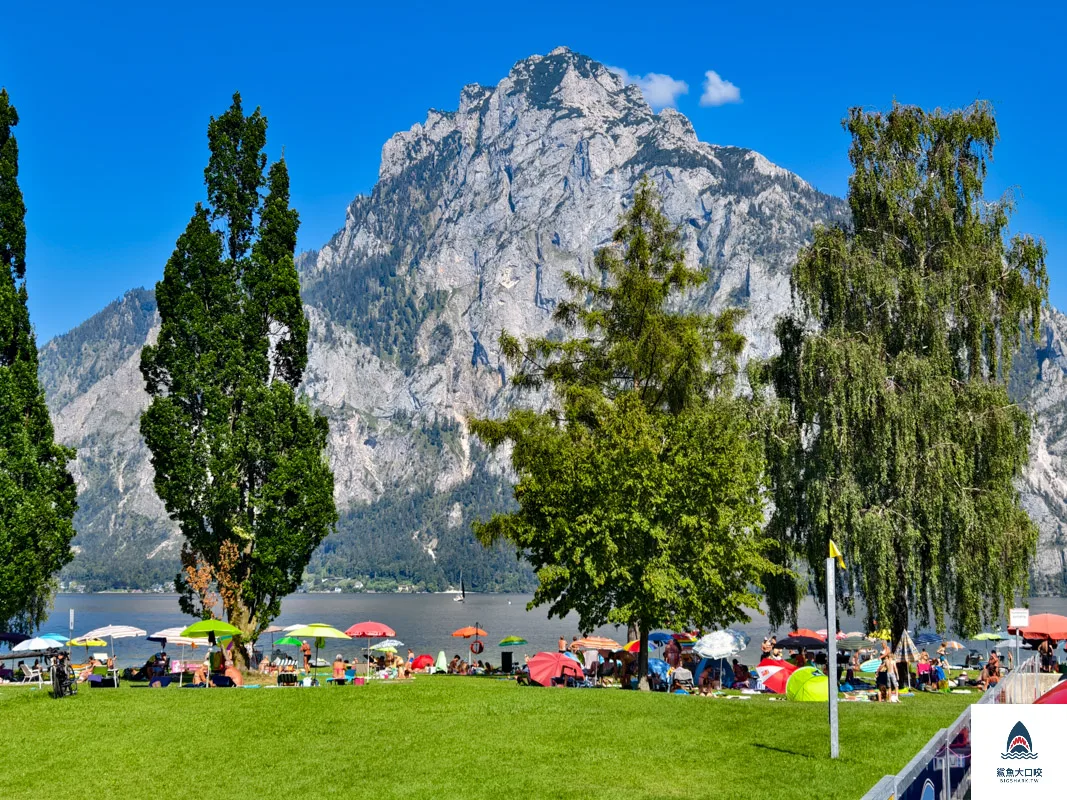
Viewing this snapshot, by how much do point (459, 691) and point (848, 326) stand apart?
18875 mm

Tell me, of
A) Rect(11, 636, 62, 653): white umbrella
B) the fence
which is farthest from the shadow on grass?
Rect(11, 636, 62, 653): white umbrella

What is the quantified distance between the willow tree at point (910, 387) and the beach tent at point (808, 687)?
6303 mm

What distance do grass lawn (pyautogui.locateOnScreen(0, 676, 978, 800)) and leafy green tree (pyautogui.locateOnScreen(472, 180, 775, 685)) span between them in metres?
5.92

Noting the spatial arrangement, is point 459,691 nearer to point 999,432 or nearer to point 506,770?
point 506,770

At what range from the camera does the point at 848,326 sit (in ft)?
126

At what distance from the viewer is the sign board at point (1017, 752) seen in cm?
1157

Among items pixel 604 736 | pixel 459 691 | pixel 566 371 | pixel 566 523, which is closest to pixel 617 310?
pixel 566 371

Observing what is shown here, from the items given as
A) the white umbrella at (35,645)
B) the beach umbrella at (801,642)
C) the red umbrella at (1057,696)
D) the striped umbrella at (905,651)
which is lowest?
the white umbrella at (35,645)

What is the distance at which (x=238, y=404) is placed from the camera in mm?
38312

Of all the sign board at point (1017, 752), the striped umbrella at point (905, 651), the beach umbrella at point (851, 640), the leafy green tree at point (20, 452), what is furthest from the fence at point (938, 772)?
the beach umbrella at point (851, 640)

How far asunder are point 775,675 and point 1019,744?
2190cm

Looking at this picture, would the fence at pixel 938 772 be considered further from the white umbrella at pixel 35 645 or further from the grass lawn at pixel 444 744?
the white umbrella at pixel 35 645

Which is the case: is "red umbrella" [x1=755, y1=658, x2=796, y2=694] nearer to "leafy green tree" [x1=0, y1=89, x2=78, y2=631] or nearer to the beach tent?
the beach tent

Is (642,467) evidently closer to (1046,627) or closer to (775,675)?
(775,675)
